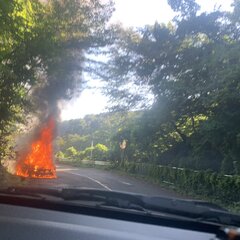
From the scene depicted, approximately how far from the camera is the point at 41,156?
26656 millimetres

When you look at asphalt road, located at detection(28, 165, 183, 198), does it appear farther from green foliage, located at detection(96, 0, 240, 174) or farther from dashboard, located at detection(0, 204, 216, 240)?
dashboard, located at detection(0, 204, 216, 240)

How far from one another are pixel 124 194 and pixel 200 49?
20603 millimetres

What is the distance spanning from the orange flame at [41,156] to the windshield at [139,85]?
88 mm

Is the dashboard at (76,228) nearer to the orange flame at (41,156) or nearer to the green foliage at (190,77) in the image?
the green foliage at (190,77)

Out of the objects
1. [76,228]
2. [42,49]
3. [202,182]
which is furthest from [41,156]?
[76,228]

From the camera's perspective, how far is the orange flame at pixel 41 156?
22.0 metres

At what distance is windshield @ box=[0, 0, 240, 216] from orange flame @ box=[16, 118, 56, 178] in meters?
0.09

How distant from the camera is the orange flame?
72.0 feet

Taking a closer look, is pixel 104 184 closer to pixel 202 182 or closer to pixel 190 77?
pixel 202 182

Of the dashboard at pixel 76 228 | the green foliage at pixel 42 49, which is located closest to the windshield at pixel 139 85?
the green foliage at pixel 42 49

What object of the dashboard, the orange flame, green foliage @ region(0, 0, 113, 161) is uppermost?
green foliage @ region(0, 0, 113, 161)

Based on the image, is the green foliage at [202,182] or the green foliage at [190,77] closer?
the green foliage at [202,182]

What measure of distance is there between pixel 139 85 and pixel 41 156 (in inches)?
287

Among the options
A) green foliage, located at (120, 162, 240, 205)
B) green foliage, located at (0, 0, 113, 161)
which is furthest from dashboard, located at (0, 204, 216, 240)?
green foliage, located at (120, 162, 240, 205)
